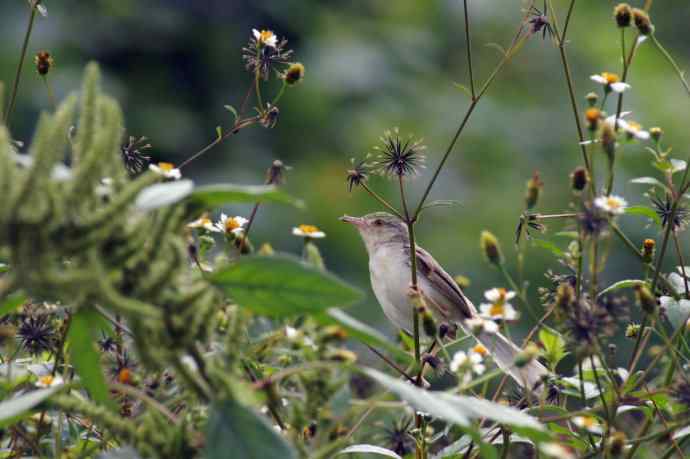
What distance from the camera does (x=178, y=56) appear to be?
8609 millimetres

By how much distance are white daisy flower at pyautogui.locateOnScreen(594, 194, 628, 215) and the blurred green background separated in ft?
18.1

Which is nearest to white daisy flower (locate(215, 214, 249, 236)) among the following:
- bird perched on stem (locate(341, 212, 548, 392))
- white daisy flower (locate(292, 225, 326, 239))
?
white daisy flower (locate(292, 225, 326, 239))

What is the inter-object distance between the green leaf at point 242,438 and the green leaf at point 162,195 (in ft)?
0.73

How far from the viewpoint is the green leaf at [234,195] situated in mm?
1056

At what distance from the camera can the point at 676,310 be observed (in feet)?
5.40

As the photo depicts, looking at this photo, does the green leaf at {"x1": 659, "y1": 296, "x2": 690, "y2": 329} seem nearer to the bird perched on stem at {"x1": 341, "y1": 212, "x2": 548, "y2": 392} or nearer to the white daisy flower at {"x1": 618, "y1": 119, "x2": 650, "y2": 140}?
the white daisy flower at {"x1": 618, "y1": 119, "x2": 650, "y2": 140}

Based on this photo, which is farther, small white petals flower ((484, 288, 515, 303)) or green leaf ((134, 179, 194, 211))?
small white petals flower ((484, 288, 515, 303))

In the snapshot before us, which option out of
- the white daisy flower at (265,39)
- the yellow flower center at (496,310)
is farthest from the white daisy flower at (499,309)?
the white daisy flower at (265,39)

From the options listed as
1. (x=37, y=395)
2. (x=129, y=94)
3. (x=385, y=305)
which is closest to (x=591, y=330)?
(x=37, y=395)

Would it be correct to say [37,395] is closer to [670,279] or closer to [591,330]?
[591,330]

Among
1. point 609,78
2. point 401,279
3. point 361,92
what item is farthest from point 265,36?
point 361,92

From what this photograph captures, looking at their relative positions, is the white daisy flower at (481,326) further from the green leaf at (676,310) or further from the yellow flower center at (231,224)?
the yellow flower center at (231,224)

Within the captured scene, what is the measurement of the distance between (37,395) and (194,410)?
179 millimetres

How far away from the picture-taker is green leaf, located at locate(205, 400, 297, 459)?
101 cm
